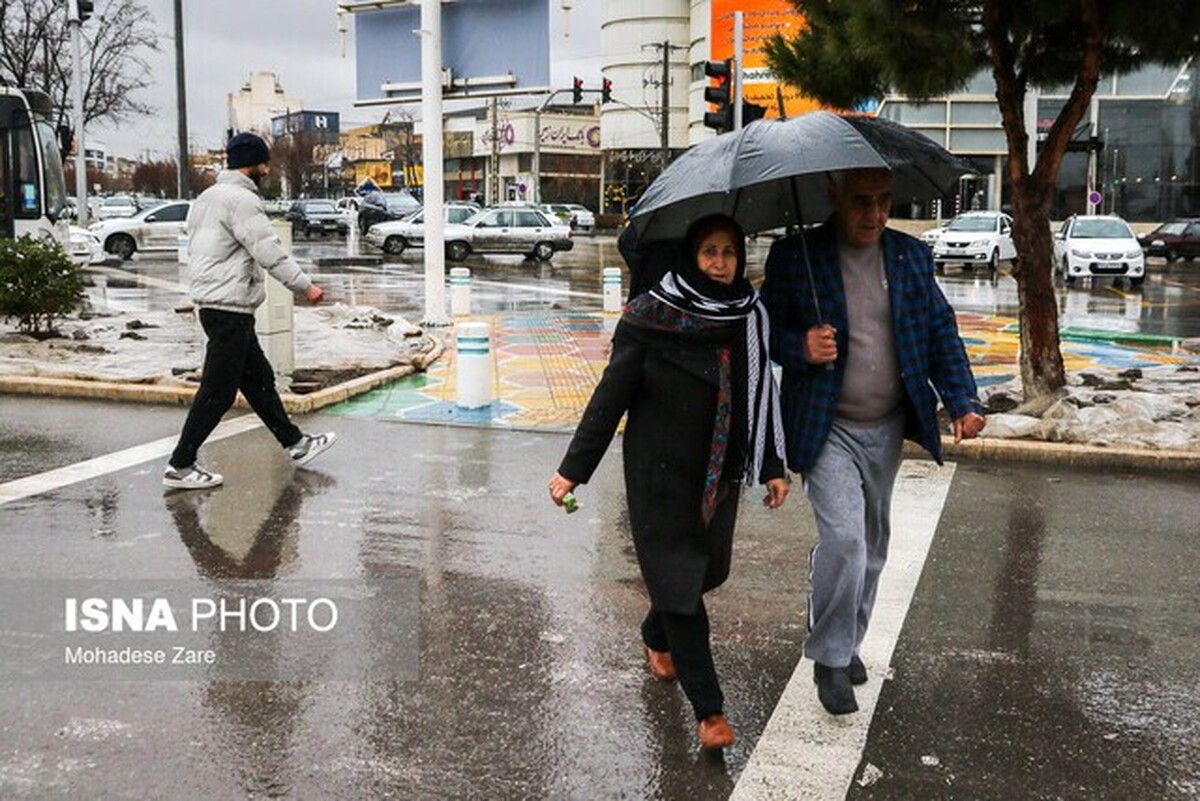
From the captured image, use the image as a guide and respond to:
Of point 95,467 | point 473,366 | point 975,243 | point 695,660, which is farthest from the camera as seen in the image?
→ point 975,243

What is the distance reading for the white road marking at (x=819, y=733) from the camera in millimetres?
3641

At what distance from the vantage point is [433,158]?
51.9ft

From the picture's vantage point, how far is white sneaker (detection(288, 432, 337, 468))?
25.4 ft

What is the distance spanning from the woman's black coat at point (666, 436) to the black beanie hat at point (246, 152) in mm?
4028

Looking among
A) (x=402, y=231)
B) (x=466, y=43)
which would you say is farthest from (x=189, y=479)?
(x=402, y=231)

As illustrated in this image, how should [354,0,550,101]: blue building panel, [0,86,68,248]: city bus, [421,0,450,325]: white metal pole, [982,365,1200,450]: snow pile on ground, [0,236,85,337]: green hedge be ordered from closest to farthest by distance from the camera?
[982,365,1200,450]: snow pile on ground, [0,236,85,337]: green hedge, [421,0,450,325]: white metal pole, [354,0,550,101]: blue building panel, [0,86,68,248]: city bus

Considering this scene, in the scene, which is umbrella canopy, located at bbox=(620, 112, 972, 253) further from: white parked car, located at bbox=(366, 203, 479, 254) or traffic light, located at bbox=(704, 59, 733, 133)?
white parked car, located at bbox=(366, 203, 479, 254)

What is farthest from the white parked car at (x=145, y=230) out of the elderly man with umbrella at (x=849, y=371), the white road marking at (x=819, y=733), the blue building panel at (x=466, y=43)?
the elderly man with umbrella at (x=849, y=371)

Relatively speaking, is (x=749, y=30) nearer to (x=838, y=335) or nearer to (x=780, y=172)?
(x=838, y=335)

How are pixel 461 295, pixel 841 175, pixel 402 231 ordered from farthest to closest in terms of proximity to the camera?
1. pixel 402 231
2. pixel 461 295
3. pixel 841 175

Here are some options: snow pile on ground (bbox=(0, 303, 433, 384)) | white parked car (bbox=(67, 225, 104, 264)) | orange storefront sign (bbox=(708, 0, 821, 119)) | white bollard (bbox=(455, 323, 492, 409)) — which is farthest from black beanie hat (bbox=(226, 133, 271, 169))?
orange storefront sign (bbox=(708, 0, 821, 119))

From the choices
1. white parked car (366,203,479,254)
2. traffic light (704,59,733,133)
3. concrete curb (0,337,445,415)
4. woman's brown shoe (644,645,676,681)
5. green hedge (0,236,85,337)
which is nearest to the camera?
woman's brown shoe (644,645,676,681)

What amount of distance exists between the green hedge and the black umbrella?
10.1 m

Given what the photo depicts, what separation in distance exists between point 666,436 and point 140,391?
7329 millimetres
